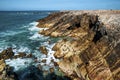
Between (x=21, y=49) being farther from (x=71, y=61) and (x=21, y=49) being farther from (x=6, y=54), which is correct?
(x=71, y=61)

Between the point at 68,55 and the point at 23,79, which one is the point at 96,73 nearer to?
the point at 68,55

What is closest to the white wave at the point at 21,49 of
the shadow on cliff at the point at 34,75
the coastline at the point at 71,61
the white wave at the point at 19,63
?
the coastline at the point at 71,61

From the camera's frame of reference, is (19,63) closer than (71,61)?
No

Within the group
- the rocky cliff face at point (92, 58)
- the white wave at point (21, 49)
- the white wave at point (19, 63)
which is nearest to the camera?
the rocky cliff face at point (92, 58)

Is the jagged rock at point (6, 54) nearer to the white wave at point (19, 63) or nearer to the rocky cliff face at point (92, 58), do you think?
the white wave at point (19, 63)

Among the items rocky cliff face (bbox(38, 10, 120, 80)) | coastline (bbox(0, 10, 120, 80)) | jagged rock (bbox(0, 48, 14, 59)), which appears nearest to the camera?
rocky cliff face (bbox(38, 10, 120, 80))

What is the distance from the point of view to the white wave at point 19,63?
27208 mm

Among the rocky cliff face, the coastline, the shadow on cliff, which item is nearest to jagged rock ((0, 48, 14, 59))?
the coastline

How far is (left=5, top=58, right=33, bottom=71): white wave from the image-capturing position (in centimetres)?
2721

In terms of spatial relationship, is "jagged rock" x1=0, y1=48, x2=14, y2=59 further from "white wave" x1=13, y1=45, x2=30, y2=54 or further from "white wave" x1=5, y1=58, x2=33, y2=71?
"white wave" x1=13, y1=45, x2=30, y2=54

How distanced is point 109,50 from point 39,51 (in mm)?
14941

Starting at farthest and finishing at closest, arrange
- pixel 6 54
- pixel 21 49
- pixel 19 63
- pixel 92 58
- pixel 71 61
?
pixel 21 49, pixel 6 54, pixel 19 63, pixel 71 61, pixel 92 58

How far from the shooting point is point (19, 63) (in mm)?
28219

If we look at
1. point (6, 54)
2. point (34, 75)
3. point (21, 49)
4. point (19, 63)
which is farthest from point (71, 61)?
point (21, 49)
